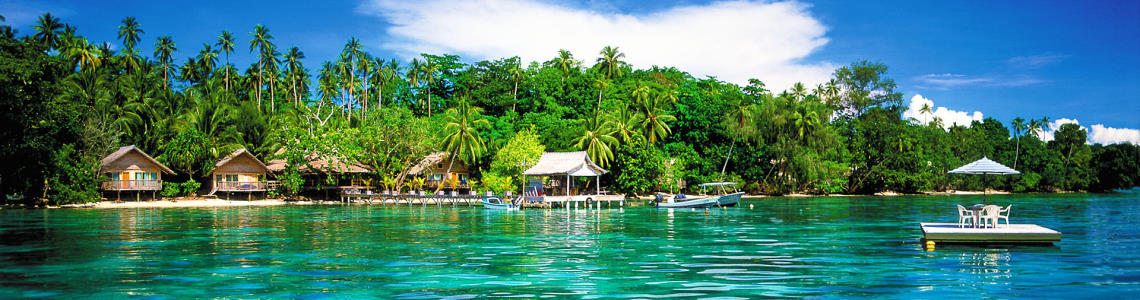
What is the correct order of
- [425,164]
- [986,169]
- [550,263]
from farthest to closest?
1. [425,164]
2. [986,169]
3. [550,263]

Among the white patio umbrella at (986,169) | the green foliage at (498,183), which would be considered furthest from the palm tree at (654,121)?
the white patio umbrella at (986,169)

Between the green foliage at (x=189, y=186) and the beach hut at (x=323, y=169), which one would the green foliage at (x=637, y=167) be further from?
the green foliage at (x=189, y=186)

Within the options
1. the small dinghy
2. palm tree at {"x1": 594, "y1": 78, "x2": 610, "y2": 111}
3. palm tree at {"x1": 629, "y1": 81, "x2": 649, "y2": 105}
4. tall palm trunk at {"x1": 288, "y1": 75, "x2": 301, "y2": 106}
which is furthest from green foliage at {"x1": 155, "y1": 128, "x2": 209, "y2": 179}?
palm tree at {"x1": 629, "y1": 81, "x2": 649, "y2": 105}

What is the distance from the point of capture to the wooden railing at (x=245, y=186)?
183 feet

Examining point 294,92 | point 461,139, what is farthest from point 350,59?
point 461,139

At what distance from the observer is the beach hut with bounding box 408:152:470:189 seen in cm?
6122

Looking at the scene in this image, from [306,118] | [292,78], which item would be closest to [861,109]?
[306,118]

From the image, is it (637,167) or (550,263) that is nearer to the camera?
(550,263)

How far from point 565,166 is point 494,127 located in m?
18.0

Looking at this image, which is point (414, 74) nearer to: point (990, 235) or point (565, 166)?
point (565, 166)

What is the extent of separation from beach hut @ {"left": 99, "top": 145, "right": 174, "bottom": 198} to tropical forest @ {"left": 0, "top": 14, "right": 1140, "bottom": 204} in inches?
42.0

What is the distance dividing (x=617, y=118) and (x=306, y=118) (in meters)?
29.7

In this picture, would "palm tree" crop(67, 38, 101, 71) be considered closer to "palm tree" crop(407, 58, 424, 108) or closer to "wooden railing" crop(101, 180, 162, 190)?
"wooden railing" crop(101, 180, 162, 190)

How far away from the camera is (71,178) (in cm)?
4553
